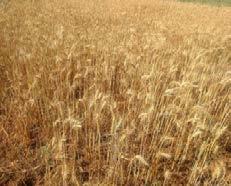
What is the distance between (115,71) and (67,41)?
120cm

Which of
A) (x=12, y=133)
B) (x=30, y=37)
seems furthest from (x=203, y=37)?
(x=12, y=133)

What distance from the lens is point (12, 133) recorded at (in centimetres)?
345

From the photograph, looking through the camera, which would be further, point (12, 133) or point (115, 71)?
point (115, 71)

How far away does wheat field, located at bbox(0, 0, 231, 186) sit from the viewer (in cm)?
290

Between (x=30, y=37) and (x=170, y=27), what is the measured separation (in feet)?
14.3

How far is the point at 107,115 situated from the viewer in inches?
147

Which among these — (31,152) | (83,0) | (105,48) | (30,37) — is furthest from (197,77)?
(83,0)

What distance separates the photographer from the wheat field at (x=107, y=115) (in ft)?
9.53

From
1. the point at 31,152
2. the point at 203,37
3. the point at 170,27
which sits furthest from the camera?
the point at 170,27

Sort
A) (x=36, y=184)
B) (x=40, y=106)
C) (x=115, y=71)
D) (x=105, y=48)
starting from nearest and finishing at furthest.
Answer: (x=36, y=184), (x=40, y=106), (x=115, y=71), (x=105, y=48)

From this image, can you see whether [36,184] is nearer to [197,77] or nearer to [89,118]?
[89,118]

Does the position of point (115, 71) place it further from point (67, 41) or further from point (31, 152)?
point (31, 152)

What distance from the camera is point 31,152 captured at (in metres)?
3.27

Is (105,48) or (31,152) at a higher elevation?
(105,48)
